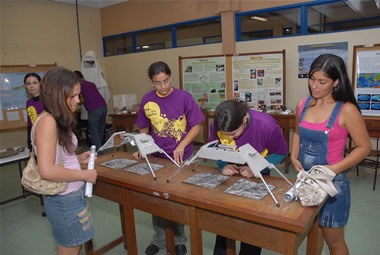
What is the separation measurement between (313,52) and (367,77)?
0.78 metres

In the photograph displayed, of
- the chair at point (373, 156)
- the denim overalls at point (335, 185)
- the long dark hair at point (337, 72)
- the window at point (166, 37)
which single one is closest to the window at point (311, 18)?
the window at point (166, 37)

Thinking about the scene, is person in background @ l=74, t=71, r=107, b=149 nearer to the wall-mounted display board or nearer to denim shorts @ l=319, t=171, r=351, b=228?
the wall-mounted display board

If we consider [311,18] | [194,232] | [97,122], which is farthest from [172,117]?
[311,18]

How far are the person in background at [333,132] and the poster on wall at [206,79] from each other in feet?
11.9

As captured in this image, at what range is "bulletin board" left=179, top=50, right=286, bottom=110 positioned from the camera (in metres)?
→ 4.50

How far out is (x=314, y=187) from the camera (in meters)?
1.21

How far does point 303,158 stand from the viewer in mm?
1559

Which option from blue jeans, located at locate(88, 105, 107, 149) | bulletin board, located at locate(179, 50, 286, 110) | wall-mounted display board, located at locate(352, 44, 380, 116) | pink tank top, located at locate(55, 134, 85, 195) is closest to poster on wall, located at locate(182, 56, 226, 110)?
bulletin board, located at locate(179, 50, 286, 110)

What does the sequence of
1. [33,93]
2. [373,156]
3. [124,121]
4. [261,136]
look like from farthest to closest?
[124,121], [373,156], [33,93], [261,136]

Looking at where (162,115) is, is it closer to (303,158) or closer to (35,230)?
(303,158)

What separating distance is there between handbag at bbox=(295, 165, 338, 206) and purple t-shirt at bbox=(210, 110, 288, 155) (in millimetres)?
367

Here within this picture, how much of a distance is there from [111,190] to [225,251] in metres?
0.77

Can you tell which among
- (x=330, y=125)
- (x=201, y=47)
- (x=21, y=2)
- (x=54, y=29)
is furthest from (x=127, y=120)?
(x=330, y=125)

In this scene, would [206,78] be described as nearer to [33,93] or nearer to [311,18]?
[311,18]
